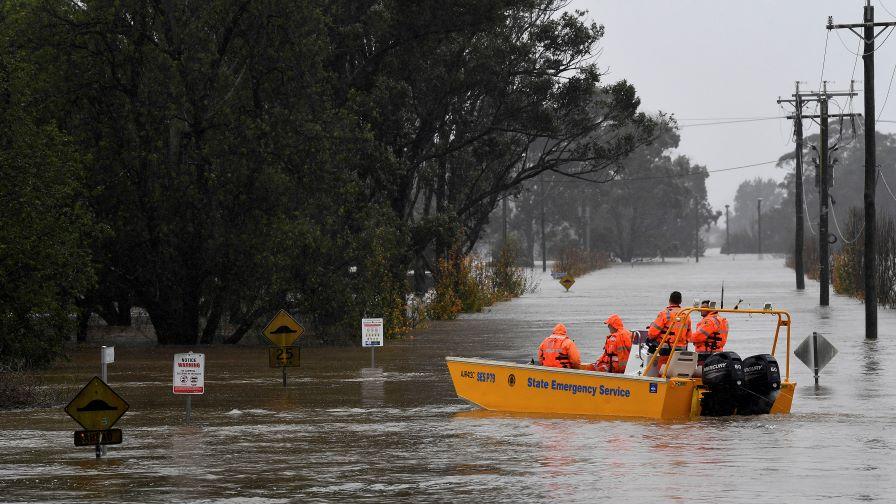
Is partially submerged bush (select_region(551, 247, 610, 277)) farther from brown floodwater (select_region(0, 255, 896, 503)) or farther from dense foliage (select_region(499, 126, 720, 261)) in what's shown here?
brown floodwater (select_region(0, 255, 896, 503))

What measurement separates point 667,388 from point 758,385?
124cm

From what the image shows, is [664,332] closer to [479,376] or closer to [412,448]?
[479,376]

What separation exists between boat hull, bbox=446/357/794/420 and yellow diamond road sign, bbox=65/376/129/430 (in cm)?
667

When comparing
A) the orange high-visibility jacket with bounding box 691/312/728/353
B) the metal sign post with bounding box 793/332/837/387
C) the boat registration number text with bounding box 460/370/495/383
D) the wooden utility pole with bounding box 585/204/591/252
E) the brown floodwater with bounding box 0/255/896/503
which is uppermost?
the wooden utility pole with bounding box 585/204/591/252

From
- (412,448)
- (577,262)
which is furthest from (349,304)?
(577,262)

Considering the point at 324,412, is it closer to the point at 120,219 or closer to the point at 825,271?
the point at 120,219

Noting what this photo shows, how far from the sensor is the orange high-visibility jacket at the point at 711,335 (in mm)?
20781

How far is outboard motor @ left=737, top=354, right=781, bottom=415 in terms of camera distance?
776 inches

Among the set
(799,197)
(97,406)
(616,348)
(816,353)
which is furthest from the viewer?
(799,197)

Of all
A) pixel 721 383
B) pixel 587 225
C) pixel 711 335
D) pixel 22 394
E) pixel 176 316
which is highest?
pixel 587 225

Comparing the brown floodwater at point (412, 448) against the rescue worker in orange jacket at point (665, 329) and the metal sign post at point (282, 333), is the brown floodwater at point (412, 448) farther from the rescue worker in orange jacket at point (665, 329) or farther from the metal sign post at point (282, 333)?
the rescue worker in orange jacket at point (665, 329)

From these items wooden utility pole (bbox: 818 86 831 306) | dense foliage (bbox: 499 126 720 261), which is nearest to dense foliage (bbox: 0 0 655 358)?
wooden utility pole (bbox: 818 86 831 306)

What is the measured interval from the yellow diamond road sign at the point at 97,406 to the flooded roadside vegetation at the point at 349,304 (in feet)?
0.09

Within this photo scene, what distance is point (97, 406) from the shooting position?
52.3 ft
